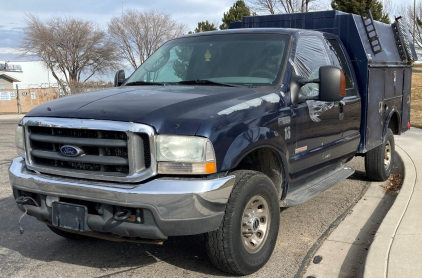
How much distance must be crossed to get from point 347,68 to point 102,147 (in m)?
3.51

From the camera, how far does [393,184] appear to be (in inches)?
267

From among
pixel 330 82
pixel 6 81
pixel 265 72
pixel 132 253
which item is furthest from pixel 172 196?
pixel 6 81

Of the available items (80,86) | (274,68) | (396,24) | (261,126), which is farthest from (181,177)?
(80,86)

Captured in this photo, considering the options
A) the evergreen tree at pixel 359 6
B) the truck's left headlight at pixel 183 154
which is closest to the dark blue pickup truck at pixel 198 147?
the truck's left headlight at pixel 183 154

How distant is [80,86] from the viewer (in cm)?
2808

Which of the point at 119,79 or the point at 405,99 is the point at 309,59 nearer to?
the point at 119,79

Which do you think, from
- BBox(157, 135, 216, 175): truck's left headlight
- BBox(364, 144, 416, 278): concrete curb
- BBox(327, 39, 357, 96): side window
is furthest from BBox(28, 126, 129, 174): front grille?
BBox(327, 39, 357, 96): side window

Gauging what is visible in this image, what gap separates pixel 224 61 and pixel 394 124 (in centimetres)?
403

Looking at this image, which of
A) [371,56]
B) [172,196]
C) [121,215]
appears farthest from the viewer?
[371,56]

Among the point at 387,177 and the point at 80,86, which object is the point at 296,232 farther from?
the point at 80,86

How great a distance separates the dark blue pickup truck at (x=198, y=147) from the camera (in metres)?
3.03

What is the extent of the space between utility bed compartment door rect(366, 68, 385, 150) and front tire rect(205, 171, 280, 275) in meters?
2.70

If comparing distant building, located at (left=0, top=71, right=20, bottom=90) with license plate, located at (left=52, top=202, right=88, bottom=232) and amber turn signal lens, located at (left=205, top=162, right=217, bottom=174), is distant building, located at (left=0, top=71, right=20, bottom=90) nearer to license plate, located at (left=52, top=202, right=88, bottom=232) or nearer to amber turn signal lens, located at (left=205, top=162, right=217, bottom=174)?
license plate, located at (left=52, top=202, right=88, bottom=232)

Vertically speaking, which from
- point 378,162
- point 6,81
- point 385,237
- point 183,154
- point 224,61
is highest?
point 6,81
